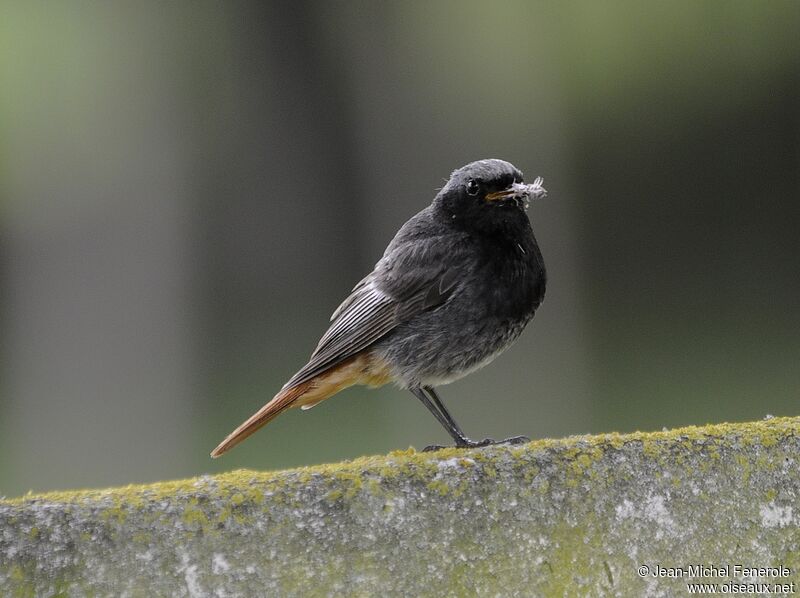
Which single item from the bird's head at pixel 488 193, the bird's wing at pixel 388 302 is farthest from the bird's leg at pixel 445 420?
the bird's head at pixel 488 193

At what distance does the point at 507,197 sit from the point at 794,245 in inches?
533

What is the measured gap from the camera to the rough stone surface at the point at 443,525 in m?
2.21

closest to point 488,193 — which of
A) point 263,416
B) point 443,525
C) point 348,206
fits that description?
point 263,416

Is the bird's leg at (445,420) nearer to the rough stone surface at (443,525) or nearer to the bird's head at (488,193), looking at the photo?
the bird's head at (488,193)

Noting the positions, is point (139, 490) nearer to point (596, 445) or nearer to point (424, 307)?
point (596, 445)

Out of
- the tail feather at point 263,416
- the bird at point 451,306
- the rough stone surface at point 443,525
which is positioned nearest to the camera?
the rough stone surface at point 443,525

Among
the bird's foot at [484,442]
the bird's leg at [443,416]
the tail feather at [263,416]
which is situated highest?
the tail feather at [263,416]

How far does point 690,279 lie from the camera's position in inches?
659

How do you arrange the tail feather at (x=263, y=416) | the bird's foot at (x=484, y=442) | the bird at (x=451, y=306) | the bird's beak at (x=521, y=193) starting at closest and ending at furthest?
the bird's foot at (x=484, y=442), the tail feather at (x=263, y=416), the bird's beak at (x=521, y=193), the bird at (x=451, y=306)

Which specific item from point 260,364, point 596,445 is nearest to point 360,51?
point 260,364

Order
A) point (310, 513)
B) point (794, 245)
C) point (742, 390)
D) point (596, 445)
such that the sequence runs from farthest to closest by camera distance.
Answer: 1. point (794, 245)
2. point (742, 390)
3. point (596, 445)
4. point (310, 513)

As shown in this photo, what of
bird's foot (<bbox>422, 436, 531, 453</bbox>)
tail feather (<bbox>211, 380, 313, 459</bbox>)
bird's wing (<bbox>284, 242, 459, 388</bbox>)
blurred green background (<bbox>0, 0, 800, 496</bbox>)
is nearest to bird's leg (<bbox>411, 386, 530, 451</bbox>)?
bird's foot (<bbox>422, 436, 531, 453</bbox>)

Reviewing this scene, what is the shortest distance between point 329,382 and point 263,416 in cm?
33

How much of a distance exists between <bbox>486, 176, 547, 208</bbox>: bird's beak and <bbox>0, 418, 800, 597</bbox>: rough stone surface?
1.53 metres
